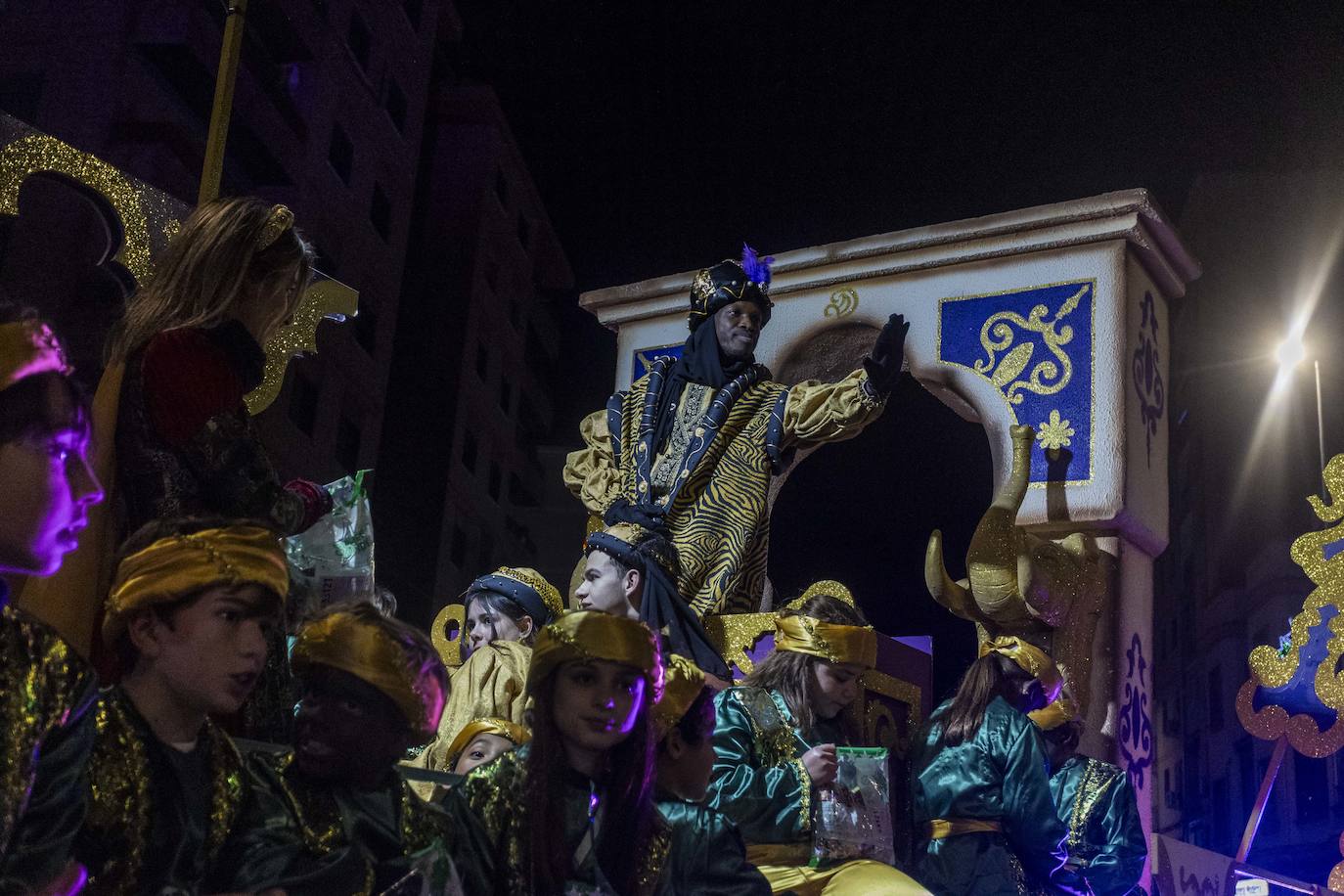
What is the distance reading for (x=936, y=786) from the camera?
4211 millimetres

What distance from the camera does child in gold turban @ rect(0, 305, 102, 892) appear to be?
5.55ft

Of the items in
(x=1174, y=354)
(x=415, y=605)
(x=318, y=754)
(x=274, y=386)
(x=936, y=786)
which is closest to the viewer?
(x=318, y=754)

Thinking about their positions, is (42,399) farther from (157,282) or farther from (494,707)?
(494,707)

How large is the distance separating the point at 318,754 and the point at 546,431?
1828 cm

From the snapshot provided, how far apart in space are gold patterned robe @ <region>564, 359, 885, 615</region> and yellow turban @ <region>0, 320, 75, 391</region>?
10.9ft

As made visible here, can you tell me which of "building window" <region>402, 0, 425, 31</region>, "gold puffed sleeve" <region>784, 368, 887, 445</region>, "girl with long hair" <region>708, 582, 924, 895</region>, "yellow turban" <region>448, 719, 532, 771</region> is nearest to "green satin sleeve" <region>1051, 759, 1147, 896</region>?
"girl with long hair" <region>708, 582, 924, 895</region>

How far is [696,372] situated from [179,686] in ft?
12.1

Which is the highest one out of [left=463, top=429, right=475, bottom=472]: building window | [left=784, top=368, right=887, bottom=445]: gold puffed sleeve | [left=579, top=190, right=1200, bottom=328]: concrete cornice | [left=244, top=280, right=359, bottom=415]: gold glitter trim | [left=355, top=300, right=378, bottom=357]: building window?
[left=355, top=300, right=378, bottom=357]: building window

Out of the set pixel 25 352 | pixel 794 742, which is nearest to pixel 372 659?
pixel 25 352

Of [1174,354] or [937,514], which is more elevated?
[1174,354]

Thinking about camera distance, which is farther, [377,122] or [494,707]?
[377,122]

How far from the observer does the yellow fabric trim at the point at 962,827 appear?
416cm

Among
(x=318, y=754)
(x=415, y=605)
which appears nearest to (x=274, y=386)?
(x=318, y=754)

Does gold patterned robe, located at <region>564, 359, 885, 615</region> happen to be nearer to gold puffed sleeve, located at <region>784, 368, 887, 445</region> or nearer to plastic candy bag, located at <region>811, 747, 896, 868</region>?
gold puffed sleeve, located at <region>784, 368, 887, 445</region>
